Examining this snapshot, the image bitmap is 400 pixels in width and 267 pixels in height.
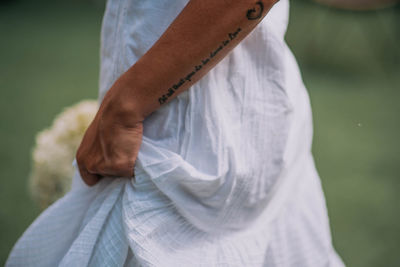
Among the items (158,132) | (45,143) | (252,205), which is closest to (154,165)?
(158,132)

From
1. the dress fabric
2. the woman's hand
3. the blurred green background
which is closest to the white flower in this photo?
the blurred green background

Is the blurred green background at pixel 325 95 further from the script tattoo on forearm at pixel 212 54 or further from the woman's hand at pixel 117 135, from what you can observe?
the script tattoo on forearm at pixel 212 54

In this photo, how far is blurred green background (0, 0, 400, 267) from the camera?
228 cm

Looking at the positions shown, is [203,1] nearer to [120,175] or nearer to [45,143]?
[120,175]

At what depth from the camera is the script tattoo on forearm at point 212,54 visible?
2.43 feet

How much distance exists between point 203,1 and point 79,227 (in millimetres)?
499

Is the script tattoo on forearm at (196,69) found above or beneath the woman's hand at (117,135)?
above

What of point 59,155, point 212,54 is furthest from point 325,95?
point 212,54

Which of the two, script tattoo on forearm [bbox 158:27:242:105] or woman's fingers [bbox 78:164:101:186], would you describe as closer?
script tattoo on forearm [bbox 158:27:242:105]

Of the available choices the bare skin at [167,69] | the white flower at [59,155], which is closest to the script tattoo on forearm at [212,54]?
the bare skin at [167,69]

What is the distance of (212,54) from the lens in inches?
30.3

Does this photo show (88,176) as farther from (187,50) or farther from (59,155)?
(59,155)

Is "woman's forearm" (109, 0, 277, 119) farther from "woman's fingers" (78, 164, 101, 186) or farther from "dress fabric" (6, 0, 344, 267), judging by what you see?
"woman's fingers" (78, 164, 101, 186)

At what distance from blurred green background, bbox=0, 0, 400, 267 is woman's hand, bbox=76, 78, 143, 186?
49.3 inches
